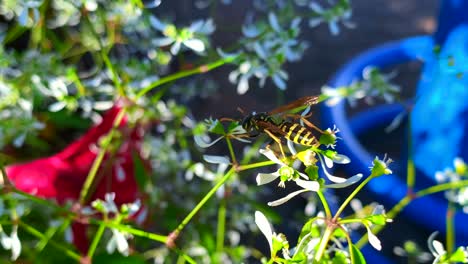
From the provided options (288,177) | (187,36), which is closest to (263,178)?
(288,177)

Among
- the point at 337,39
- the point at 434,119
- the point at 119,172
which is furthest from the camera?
the point at 337,39

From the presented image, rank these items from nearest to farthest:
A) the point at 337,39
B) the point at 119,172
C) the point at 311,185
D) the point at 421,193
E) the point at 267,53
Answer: the point at 311,185 → the point at 421,193 → the point at 267,53 → the point at 119,172 → the point at 337,39

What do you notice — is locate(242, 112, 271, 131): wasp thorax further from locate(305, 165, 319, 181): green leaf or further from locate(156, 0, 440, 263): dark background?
locate(156, 0, 440, 263): dark background

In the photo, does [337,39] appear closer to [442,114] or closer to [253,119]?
[442,114]

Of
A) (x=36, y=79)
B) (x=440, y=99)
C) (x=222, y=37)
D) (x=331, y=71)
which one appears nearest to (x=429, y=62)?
(x=440, y=99)

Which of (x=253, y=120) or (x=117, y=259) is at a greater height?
(x=253, y=120)

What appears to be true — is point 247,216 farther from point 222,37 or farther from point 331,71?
point 331,71

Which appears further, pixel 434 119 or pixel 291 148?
pixel 434 119
